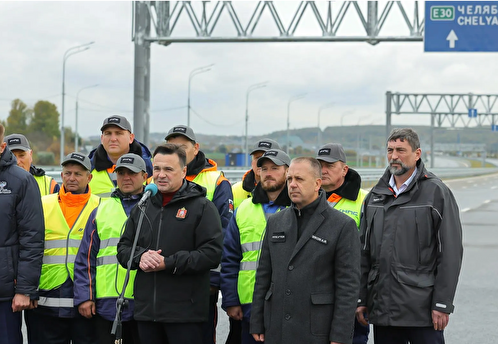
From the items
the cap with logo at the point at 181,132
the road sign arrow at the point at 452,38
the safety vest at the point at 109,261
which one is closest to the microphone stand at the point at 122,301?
the safety vest at the point at 109,261

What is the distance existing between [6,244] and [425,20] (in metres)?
17.2

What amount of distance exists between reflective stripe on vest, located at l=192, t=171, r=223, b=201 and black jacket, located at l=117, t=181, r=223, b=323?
3.41 ft

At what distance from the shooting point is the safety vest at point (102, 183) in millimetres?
6398

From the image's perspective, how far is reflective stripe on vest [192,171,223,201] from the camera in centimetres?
602

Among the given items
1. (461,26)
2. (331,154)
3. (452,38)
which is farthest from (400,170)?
(461,26)

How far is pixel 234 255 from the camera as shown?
17.4ft

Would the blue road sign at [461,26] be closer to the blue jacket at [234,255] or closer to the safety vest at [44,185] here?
the safety vest at [44,185]

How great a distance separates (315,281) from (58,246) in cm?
225

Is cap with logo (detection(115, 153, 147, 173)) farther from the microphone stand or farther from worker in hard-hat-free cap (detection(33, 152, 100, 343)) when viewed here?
the microphone stand

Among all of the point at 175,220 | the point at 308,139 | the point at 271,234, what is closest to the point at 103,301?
the point at 175,220

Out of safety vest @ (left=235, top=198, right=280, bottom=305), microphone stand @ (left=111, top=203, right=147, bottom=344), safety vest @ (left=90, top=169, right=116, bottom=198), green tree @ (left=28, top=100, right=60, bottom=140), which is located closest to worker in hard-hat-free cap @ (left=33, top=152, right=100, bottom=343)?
safety vest @ (left=90, top=169, right=116, bottom=198)

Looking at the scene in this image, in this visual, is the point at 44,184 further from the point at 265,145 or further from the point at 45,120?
the point at 45,120

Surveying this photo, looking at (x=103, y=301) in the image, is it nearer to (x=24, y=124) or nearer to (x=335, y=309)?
(x=335, y=309)

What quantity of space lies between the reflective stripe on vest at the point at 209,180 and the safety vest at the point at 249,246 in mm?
735
